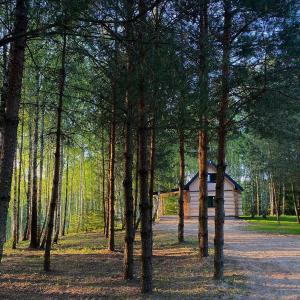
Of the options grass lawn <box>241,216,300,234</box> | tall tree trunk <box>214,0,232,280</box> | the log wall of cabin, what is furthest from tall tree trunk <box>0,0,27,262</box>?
the log wall of cabin

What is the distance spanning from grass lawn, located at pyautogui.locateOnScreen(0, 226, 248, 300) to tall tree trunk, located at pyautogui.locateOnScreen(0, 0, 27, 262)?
3.04 meters

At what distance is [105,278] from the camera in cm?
906

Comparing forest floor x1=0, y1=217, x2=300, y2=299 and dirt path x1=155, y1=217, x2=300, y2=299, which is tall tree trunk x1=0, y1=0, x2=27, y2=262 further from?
dirt path x1=155, y1=217, x2=300, y2=299

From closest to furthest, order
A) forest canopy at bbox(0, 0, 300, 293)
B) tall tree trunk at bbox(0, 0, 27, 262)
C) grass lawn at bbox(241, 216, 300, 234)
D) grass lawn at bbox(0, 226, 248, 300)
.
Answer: tall tree trunk at bbox(0, 0, 27, 262)
forest canopy at bbox(0, 0, 300, 293)
grass lawn at bbox(0, 226, 248, 300)
grass lawn at bbox(241, 216, 300, 234)

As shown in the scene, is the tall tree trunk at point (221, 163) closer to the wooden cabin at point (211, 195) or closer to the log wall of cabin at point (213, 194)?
the wooden cabin at point (211, 195)

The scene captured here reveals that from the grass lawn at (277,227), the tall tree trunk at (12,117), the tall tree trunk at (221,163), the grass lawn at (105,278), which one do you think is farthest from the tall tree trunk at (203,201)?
the grass lawn at (277,227)

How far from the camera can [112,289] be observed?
807 centimetres

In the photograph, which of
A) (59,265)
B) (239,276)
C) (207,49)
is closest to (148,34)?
(207,49)

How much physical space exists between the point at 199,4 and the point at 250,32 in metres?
1.75

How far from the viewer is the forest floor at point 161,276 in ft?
25.7

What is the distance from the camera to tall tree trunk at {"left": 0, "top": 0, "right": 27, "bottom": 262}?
5.10m

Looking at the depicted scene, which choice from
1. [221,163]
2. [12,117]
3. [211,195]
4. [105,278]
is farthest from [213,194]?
[12,117]

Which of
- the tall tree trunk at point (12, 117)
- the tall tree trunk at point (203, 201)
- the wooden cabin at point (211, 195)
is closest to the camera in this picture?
the tall tree trunk at point (12, 117)

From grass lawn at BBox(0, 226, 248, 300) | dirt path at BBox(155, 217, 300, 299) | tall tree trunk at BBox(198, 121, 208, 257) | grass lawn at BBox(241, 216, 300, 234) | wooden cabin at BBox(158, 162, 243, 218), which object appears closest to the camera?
grass lawn at BBox(0, 226, 248, 300)
